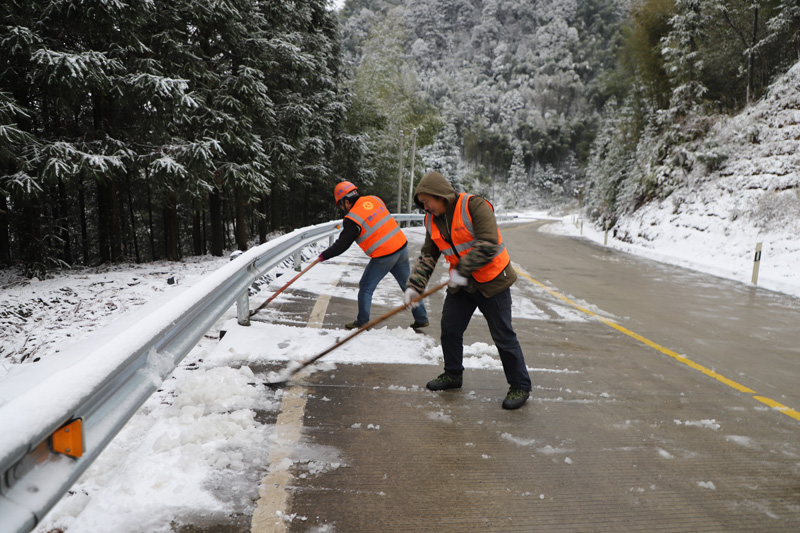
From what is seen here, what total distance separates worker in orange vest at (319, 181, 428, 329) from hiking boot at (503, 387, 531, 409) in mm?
2165

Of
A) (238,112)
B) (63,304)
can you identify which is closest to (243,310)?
(63,304)

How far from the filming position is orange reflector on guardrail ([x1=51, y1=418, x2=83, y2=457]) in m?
Result: 1.68

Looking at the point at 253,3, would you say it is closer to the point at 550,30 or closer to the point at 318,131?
the point at 318,131

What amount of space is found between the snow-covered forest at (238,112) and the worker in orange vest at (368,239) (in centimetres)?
719

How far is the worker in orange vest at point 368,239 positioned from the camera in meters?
5.58


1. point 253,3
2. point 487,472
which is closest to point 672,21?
point 253,3

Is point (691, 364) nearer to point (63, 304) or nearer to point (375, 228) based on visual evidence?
point (375, 228)

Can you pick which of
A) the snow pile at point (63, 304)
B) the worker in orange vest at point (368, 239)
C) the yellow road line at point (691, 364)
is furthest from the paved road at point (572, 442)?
the snow pile at point (63, 304)

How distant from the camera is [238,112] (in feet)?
49.5

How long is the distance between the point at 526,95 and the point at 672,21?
106771mm

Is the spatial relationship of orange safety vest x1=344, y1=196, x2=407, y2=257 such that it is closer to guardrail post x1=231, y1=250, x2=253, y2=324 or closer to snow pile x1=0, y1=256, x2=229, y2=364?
guardrail post x1=231, y1=250, x2=253, y2=324

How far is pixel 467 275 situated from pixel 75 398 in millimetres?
2520

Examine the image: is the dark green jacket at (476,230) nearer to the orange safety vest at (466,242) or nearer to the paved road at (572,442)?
the orange safety vest at (466,242)

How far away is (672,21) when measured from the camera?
22.6 metres
